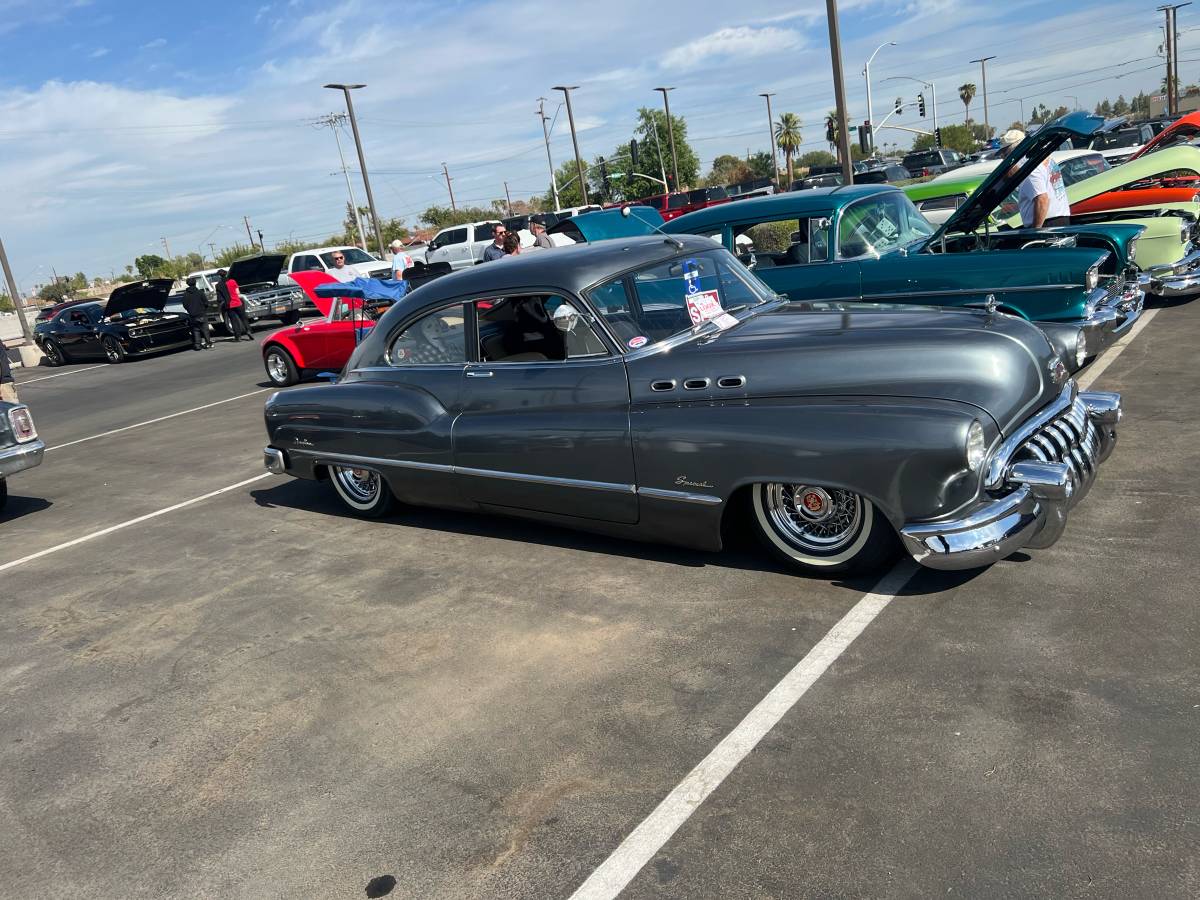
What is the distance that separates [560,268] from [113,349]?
63.8 ft

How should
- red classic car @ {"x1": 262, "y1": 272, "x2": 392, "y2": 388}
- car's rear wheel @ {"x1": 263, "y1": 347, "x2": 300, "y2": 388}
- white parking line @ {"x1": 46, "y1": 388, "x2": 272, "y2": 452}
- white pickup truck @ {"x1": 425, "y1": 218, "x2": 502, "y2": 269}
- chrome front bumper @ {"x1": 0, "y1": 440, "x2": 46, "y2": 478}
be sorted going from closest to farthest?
chrome front bumper @ {"x1": 0, "y1": 440, "x2": 46, "y2": 478}
white parking line @ {"x1": 46, "y1": 388, "x2": 272, "y2": 452}
red classic car @ {"x1": 262, "y1": 272, "x2": 392, "y2": 388}
car's rear wheel @ {"x1": 263, "y1": 347, "x2": 300, "y2": 388}
white pickup truck @ {"x1": 425, "y1": 218, "x2": 502, "y2": 269}

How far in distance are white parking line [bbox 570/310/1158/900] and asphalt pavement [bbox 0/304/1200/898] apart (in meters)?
0.04

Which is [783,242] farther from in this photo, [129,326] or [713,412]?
[129,326]

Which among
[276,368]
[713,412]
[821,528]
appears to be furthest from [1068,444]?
[276,368]

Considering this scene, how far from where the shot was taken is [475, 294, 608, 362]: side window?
4996 millimetres

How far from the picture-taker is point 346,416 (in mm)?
6109

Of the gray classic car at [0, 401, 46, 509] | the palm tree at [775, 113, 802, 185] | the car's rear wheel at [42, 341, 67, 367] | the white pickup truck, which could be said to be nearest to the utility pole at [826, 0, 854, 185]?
the white pickup truck

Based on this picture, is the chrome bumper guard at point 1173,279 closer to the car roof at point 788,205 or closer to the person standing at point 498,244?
the car roof at point 788,205

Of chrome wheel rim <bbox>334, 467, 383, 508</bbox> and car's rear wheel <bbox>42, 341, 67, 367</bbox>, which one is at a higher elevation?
car's rear wheel <bbox>42, 341, 67, 367</bbox>

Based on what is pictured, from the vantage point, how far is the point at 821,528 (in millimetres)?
4488

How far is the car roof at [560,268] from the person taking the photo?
5090mm

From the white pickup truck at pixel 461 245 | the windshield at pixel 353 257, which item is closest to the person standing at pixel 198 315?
the windshield at pixel 353 257

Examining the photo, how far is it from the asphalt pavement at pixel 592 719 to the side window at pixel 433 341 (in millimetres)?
1127

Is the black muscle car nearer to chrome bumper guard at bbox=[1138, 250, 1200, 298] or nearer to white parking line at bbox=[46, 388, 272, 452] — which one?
white parking line at bbox=[46, 388, 272, 452]
